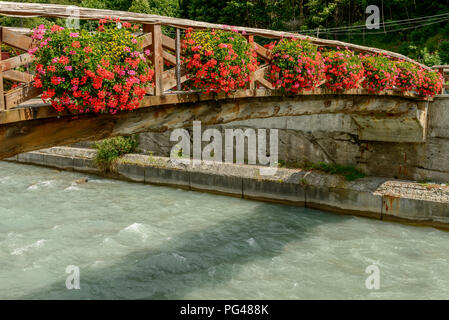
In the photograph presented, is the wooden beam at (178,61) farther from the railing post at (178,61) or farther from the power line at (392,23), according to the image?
the power line at (392,23)

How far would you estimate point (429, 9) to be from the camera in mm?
28031

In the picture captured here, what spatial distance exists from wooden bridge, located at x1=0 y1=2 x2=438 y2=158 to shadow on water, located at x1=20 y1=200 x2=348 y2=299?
2.79 metres

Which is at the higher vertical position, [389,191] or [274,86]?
[274,86]

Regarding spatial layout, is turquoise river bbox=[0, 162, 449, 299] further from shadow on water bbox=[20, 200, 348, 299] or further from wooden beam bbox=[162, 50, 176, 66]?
wooden beam bbox=[162, 50, 176, 66]

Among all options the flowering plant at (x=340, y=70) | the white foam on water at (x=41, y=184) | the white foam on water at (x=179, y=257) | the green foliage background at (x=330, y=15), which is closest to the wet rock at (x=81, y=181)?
the white foam on water at (x=41, y=184)

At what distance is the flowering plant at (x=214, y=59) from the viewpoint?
5332mm

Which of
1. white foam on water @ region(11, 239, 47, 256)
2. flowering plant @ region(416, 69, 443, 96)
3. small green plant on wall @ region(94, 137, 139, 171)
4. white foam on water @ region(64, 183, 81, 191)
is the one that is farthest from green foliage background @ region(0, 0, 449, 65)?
white foam on water @ region(11, 239, 47, 256)

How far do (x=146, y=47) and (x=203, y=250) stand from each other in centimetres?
479

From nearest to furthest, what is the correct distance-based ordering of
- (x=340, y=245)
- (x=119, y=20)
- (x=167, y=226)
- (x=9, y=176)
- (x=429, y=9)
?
1. (x=119, y=20)
2. (x=340, y=245)
3. (x=167, y=226)
4. (x=9, y=176)
5. (x=429, y=9)

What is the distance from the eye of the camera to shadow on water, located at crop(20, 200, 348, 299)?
23.4 feet

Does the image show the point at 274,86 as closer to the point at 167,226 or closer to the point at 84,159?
the point at 167,226

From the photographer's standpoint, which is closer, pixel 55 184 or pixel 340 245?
pixel 340 245
